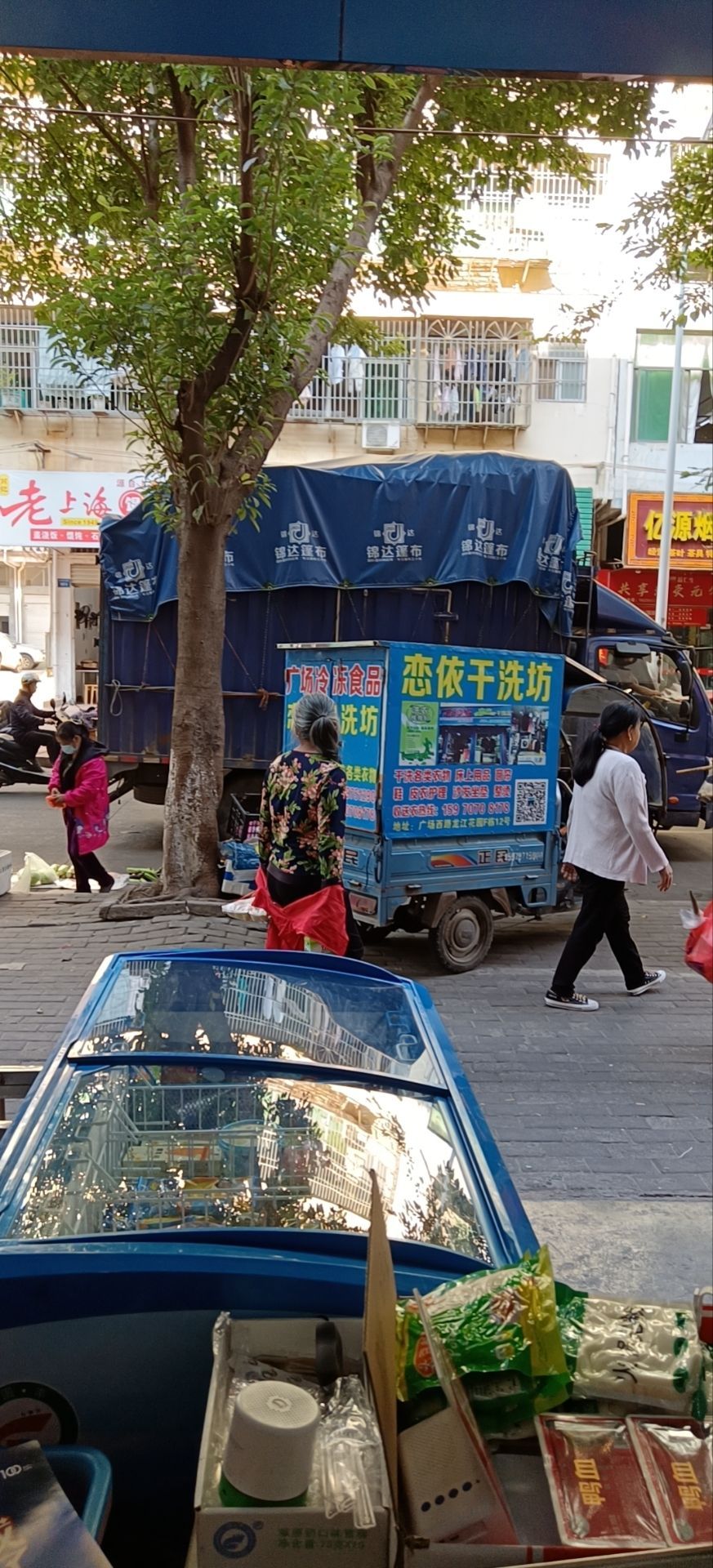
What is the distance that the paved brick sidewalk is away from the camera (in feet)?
14.8

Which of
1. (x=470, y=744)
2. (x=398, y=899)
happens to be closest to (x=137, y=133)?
(x=470, y=744)

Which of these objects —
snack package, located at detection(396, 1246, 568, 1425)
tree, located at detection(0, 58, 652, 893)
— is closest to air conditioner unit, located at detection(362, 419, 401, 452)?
tree, located at detection(0, 58, 652, 893)

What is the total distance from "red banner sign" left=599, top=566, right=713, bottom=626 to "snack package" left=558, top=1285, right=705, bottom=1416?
2086 cm

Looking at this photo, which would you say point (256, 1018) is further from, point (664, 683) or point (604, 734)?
point (664, 683)

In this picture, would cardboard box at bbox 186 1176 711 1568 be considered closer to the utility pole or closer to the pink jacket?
the pink jacket

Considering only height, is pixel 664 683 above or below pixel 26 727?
above

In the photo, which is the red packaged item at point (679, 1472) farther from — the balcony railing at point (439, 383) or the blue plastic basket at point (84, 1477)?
the balcony railing at point (439, 383)

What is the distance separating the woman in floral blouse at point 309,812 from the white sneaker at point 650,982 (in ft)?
7.87

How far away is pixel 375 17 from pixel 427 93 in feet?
20.0

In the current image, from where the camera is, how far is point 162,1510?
68.5 inches

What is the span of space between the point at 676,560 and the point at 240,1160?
2068 cm

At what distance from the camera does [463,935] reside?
716cm

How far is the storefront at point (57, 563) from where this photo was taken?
65.7 ft

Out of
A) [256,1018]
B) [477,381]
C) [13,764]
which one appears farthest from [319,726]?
[477,381]
